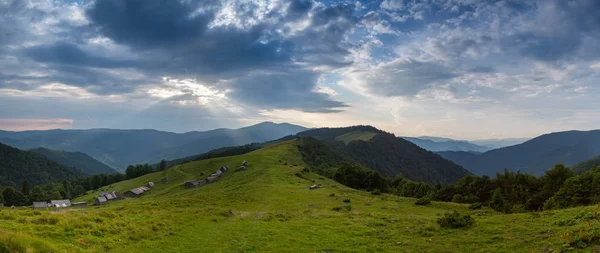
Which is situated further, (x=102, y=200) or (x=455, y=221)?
(x=102, y=200)

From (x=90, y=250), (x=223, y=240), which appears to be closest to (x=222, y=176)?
(x=223, y=240)

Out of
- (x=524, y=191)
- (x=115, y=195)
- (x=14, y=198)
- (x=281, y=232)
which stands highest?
(x=524, y=191)

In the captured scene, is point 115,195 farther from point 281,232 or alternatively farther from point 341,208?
point 281,232

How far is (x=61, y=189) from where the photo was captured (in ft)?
441

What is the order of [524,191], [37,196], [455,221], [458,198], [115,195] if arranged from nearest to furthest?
[455,221] → [524,191] → [458,198] → [115,195] → [37,196]

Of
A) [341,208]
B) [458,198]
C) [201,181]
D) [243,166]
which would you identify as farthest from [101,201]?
[458,198]

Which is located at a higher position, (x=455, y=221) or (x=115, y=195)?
(x=455, y=221)

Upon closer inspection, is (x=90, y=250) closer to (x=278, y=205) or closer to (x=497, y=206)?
(x=278, y=205)

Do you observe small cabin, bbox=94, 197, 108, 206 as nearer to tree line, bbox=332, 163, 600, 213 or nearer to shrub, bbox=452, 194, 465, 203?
tree line, bbox=332, 163, 600, 213

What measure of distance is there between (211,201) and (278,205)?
955cm

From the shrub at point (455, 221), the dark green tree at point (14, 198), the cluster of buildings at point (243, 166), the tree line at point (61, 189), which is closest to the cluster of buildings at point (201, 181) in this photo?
the cluster of buildings at point (243, 166)

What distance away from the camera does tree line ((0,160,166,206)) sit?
111606 millimetres

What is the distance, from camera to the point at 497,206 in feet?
113

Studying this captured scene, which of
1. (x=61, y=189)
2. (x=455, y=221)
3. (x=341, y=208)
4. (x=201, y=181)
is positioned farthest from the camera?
(x=61, y=189)
